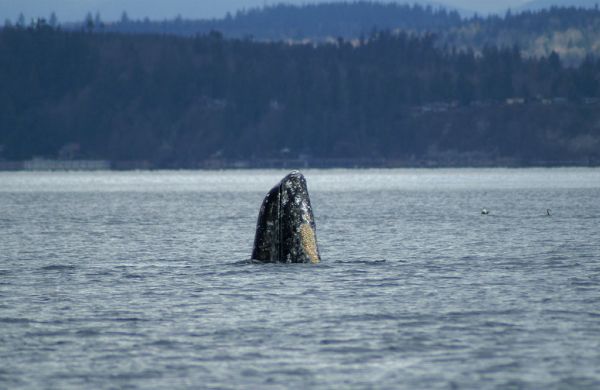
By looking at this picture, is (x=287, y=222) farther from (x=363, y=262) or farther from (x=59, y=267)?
(x=59, y=267)

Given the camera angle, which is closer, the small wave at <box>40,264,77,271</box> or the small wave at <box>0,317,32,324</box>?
the small wave at <box>0,317,32,324</box>

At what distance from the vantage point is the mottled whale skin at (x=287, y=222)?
35.2 meters

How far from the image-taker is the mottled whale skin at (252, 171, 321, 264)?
35156 mm

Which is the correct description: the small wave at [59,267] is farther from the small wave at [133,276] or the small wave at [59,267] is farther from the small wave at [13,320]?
the small wave at [13,320]

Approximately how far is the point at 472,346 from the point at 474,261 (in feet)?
64.2

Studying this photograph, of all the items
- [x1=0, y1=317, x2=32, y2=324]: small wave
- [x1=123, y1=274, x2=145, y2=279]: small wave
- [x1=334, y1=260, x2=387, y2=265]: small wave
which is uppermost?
[x1=0, y1=317, x2=32, y2=324]: small wave

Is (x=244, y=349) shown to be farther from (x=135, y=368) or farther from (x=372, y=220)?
(x=372, y=220)

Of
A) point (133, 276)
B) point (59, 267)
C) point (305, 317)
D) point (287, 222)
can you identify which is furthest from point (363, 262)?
point (305, 317)

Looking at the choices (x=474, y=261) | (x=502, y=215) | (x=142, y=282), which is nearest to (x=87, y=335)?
(x=142, y=282)

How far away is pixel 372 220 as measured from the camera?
79.9 m

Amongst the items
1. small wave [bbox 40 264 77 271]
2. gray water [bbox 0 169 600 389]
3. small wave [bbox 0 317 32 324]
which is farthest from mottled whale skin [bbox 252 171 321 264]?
small wave [bbox 0 317 32 324]

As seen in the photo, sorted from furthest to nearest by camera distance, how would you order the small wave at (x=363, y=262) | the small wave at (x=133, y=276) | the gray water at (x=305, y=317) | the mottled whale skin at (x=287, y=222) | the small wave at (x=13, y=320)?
the small wave at (x=363, y=262)
the small wave at (x=133, y=276)
the mottled whale skin at (x=287, y=222)
the small wave at (x=13, y=320)
the gray water at (x=305, y=317)

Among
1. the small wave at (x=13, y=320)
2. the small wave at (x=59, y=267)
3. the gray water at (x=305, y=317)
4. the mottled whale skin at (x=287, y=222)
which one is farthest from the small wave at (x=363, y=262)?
the small wave at (x=13, y=320)

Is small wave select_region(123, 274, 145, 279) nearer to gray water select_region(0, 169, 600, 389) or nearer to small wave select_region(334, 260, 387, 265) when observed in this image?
gray water select_region(0, 169, 600, 389)
